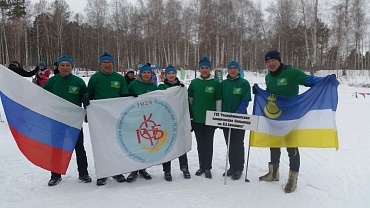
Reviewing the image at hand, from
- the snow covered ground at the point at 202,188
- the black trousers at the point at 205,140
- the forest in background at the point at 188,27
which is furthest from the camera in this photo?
the forest in background at the point at 188,27

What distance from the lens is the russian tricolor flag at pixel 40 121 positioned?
165 inches

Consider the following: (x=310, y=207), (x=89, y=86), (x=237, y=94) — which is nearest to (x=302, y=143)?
(x=310, y=207)

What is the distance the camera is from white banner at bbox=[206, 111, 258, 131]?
14.0 feet

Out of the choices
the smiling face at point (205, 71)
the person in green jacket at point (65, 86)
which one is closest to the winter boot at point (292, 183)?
the smiling face at point (205, 71)

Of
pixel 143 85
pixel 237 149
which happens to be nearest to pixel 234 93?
pixel 237 149

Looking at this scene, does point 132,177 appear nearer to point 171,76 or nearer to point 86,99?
point 86,99

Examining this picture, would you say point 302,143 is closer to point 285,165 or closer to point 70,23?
point 285,165

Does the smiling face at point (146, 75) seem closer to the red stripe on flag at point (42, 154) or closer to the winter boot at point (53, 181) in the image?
the red stripe on flag at point (42, 154)

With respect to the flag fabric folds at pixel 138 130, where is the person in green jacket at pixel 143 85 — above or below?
above

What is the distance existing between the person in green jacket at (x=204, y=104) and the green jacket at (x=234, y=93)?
0.38ft

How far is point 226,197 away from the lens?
13.2 ft

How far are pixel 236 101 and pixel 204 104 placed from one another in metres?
0.51

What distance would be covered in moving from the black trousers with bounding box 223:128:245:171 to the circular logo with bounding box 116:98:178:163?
3.18ft

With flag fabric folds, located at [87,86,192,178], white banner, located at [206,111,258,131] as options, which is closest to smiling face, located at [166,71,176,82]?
flag fabric folds, located at [87,86,192,178]
